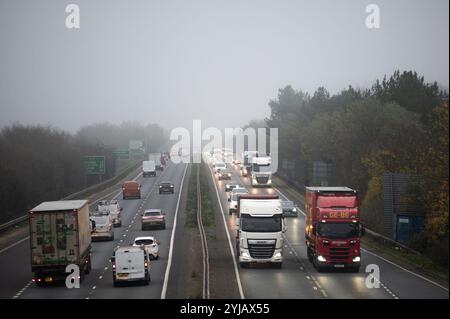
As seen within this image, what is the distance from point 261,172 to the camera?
363 feet

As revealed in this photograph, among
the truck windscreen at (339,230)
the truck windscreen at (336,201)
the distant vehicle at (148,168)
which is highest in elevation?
the truck windscreen at (336,201)

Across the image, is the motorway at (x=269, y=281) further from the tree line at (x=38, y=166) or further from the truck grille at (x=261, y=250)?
the tree line at (x=38, y=166)

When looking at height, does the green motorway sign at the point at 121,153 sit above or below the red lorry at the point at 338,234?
below

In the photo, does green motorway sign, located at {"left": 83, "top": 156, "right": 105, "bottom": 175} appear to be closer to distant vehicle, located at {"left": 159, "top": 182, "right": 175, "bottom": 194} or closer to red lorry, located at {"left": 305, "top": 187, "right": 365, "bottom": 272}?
Answer: distant vehicle, located at {"left": 159, "top": 182, "right": 175, "bottom": 194}

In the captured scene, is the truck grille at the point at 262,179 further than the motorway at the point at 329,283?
Yes

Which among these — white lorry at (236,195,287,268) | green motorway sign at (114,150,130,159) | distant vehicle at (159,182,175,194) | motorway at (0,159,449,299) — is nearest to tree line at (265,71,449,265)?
motorway at (0,159,449,299)

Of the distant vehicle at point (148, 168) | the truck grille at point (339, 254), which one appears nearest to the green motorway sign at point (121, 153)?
the distant vehicle at point (148, 168)

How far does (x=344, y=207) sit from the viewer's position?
4275 centimetres

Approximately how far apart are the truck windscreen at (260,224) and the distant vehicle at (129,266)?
7.03 meters

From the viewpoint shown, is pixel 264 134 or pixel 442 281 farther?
pixel 264 134

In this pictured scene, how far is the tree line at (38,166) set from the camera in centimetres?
10444

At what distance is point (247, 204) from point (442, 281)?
1081 cm
